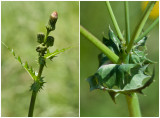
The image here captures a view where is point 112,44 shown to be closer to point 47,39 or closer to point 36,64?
point 47,39

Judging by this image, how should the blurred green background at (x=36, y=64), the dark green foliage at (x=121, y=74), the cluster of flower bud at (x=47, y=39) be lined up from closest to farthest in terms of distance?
1. the cluster of flower bud at (x=47, y=39)
2. the dark green foliage at (x=121, y=74)
3. the blurred green background at (x=36, y=64)

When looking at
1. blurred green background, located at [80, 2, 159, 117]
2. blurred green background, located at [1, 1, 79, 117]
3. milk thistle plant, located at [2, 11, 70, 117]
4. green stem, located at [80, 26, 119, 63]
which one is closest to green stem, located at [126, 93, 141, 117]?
green stem, located at [80, 26, 119, 63]

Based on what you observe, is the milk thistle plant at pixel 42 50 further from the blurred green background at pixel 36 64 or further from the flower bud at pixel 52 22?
the blurred green background at pixel 36 64

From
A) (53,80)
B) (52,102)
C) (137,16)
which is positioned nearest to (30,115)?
(52,102)

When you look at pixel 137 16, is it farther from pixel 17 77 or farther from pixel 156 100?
pixel 17 77

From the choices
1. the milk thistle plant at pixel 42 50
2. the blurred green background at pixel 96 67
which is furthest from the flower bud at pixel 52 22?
the blurred green background at pixel 96 67

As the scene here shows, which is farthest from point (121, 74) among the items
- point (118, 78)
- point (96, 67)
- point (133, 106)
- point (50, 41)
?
point (96, 67)

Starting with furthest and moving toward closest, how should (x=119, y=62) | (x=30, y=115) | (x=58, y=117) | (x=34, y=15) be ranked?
1. (x=34, y=15)
2. (x=58, y=117)
3. (x=119, y=62)
4. (x=30, y=115)
